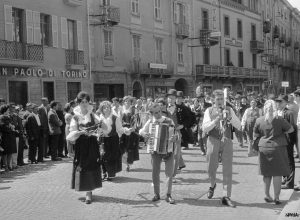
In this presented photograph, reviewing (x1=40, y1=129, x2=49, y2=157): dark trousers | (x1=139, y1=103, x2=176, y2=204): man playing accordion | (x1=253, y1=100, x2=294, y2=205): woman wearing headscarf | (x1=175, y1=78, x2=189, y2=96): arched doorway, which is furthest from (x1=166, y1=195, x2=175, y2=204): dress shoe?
(x1=175, y1=78, x2=189, y2=96): arched doorway

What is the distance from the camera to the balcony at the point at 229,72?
3631 centimetres

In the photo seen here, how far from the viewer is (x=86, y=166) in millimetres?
8367

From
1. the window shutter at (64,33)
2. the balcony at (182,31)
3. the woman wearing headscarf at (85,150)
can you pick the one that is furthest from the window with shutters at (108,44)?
the woman wearing headscarf at (85,150)

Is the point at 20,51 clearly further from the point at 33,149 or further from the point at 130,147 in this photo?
the point at 130,147

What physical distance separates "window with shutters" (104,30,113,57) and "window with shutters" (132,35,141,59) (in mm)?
2384

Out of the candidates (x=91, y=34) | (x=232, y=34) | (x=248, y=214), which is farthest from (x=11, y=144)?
(x=232, y=34)

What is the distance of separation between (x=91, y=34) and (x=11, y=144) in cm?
1456

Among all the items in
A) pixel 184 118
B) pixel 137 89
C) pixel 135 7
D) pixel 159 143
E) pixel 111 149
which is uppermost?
pixel 135 7

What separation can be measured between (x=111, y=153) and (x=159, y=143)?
2.17 metres

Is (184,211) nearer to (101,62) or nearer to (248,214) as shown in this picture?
(248,214)

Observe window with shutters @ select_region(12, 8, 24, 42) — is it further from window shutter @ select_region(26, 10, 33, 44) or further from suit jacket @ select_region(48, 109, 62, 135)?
suit jacket @ select_region(48, 109, 62, 135)

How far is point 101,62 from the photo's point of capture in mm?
26500

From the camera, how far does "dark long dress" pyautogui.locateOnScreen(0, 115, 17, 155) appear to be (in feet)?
38.7

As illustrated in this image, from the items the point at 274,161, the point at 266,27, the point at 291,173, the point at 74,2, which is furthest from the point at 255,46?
the point at 274,161
